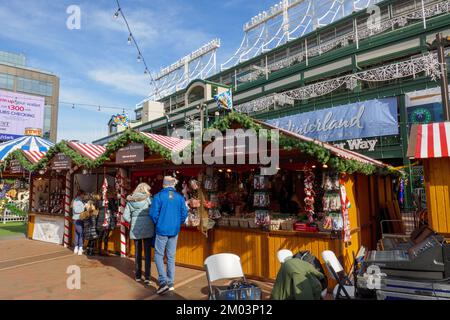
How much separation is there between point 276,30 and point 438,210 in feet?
88.3

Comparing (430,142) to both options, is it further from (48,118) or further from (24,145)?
(48,118)

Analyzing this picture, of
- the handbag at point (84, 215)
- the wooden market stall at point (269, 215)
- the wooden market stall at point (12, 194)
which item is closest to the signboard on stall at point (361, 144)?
the wooden market stall at point (269, 215)

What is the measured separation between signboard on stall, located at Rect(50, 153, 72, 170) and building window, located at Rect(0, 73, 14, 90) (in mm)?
48473

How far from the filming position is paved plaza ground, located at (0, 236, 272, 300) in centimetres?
494

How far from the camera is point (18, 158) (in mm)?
10820

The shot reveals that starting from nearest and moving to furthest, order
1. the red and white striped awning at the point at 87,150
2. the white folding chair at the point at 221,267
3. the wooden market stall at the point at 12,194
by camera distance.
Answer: the white folding chair at the point at 221,267
the red and white striped awning at the point at 87,150
the wooden market stall at the point at 12,194

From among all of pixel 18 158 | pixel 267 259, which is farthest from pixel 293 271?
pixel 18 158

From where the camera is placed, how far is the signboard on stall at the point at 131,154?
23.0 ft

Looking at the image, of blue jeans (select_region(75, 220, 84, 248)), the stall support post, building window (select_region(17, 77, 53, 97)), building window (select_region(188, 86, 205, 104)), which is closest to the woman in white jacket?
blue jeans (select_region(75, 220, 84, 248))

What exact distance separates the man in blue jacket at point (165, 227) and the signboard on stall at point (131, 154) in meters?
2.17

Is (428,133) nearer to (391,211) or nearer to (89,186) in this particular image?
(391,211)

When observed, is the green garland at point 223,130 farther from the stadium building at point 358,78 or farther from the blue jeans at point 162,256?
the stadium building at point 358,78

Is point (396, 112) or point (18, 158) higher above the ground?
point (396, 112)

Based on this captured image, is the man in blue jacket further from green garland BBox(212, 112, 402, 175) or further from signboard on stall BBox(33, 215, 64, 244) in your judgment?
signboard on stall BBox(33, 215, 64, 244)
